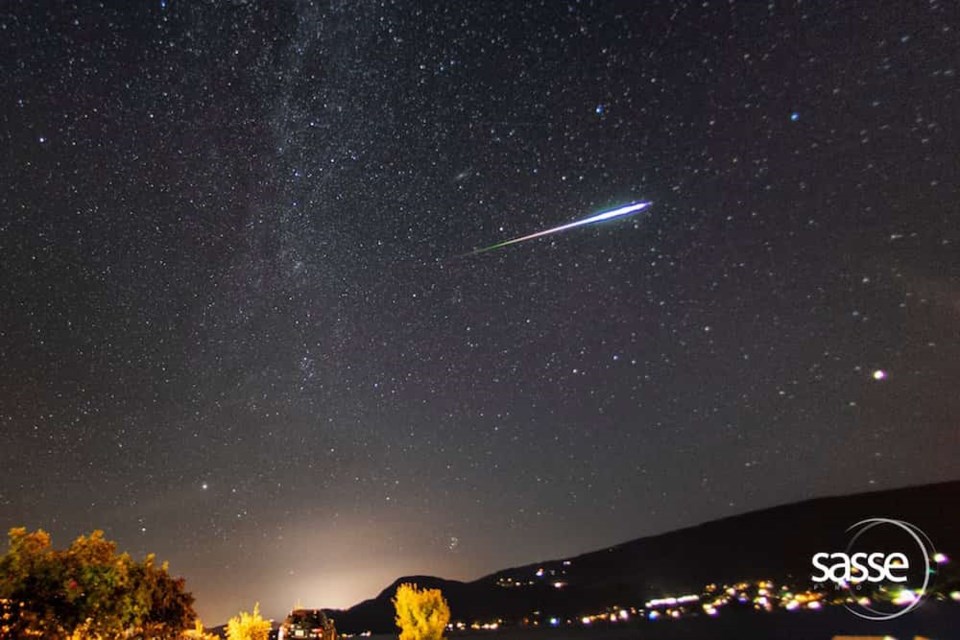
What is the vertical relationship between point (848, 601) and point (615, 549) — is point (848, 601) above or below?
below

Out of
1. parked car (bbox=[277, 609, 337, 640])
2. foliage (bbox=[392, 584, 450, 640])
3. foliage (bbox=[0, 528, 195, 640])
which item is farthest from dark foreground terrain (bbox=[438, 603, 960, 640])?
foliage (bbox=[0, 528, 195, 640])

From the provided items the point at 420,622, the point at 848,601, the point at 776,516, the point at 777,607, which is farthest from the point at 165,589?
the point at 776,516

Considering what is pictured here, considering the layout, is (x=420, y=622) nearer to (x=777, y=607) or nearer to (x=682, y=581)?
(x=777, y=607)
